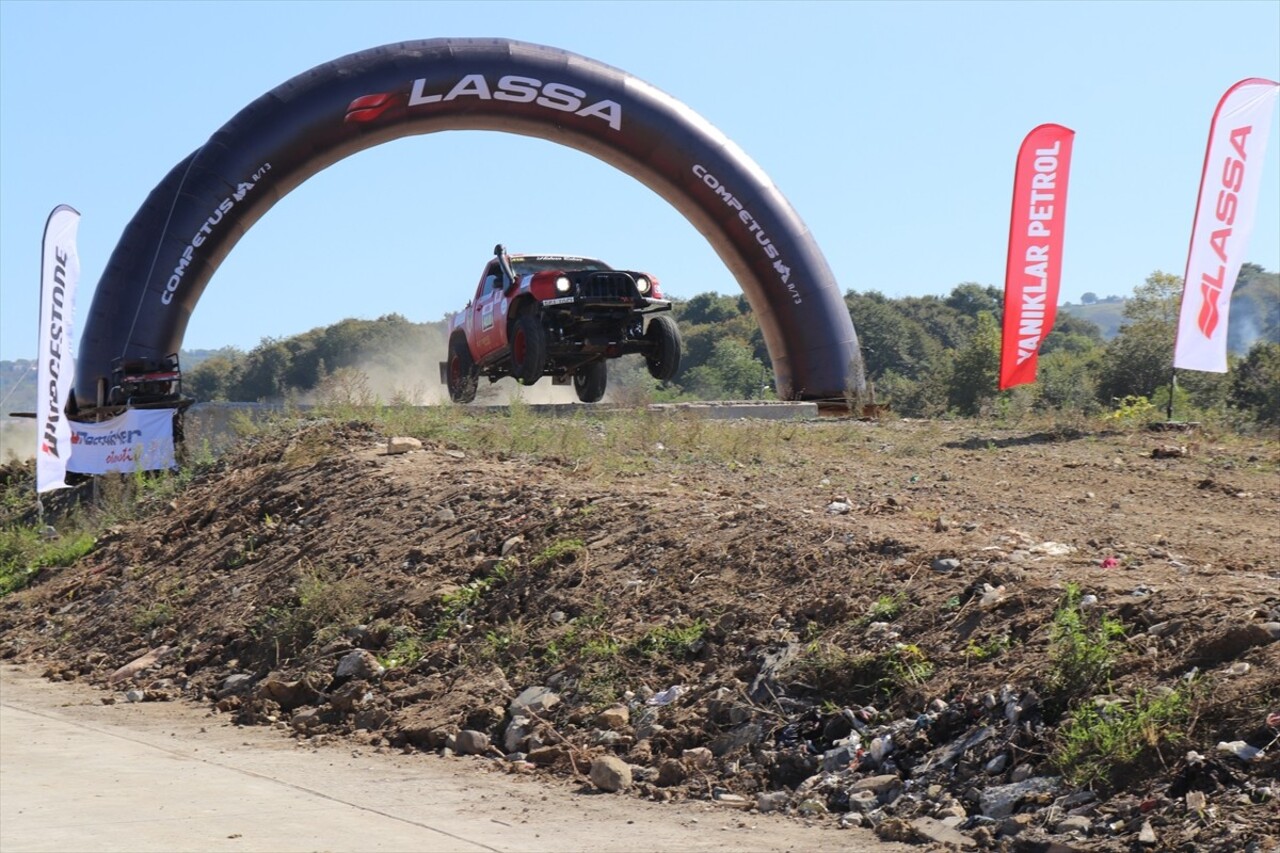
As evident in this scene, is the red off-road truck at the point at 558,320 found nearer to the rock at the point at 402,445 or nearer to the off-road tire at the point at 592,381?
the off-road tire at the point at 592,381

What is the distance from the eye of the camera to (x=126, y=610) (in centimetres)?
1261

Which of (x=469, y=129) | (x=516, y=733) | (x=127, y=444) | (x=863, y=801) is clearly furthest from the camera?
(x=469, y=129)

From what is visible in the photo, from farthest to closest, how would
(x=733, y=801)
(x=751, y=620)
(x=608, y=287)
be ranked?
(x=608, y=287)
(x=751, y=620)
(x=733, y=801)

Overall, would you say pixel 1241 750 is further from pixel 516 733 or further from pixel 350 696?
pixel 350 696

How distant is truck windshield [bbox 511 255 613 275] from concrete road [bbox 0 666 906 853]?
10624 millimetres

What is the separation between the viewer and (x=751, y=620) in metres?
8.34

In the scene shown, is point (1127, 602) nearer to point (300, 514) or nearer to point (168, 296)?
point (300, 514)

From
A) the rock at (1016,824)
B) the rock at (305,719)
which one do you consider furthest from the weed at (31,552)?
the rock at (1016,824)

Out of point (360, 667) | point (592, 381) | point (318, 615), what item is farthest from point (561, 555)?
point (592, 381)

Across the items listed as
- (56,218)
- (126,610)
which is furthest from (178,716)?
(56,218)

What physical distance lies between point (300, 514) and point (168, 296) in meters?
7.69

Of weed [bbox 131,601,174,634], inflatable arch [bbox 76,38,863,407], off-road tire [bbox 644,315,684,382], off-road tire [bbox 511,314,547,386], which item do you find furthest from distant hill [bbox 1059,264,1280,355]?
weed [bbox 131,601,174,634]

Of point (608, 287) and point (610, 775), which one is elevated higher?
point (608, 287)

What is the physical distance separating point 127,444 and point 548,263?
5.68 metres
